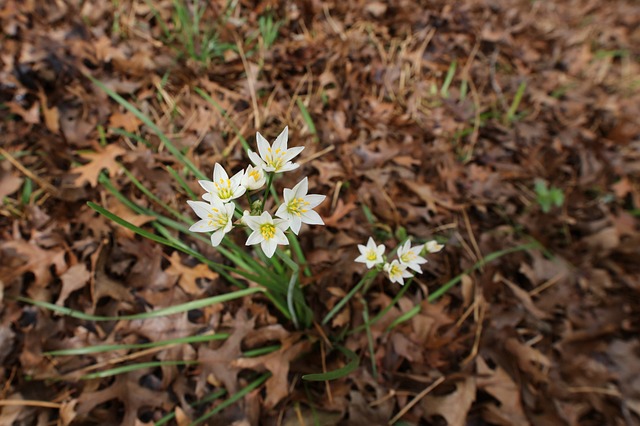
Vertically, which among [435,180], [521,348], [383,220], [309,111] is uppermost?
[309,111]

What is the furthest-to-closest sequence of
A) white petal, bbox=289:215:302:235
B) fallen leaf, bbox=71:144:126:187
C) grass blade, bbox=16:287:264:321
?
fallen leaf, bbox=71:144:126:187
grass blade, bbox=16:287:264:321
white petal, bbox=289:215:302:235

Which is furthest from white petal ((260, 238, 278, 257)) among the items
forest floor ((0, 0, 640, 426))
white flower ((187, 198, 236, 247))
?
forest floor ((0, 0, 640, 426))

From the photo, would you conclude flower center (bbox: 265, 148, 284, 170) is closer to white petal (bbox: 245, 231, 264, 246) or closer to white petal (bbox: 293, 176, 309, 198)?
white petal (bbox: 293, 176, 309, 198)

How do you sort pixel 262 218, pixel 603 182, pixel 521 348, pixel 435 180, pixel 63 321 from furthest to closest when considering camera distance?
pixel 603 182 < pixel 435 180 < pixel 521 348 < pixel 63 321 < pixel 262 218

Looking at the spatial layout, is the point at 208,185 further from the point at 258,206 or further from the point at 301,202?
the point at 301,202

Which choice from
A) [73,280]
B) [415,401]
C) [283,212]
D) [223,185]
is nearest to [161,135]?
[73,280]

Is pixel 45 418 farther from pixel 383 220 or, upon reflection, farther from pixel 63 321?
pixel 383 220

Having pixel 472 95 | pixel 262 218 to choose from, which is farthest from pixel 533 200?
pixel 262 218
